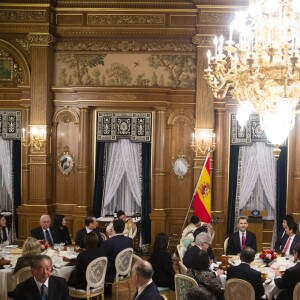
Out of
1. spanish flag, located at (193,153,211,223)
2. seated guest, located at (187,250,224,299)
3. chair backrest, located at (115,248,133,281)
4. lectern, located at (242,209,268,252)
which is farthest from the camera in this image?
lectern, located at (242,209,268,252)

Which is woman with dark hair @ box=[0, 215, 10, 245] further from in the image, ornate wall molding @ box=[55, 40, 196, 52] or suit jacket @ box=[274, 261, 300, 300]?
suit jacket @ box=[274, 261, 300, 300]

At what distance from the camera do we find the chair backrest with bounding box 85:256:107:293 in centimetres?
686

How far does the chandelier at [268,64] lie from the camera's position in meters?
6.09

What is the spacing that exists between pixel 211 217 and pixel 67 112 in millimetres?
3793

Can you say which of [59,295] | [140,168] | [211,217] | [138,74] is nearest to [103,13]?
[138,74]

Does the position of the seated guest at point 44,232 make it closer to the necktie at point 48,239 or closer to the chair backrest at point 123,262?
the necktie at point 48,239

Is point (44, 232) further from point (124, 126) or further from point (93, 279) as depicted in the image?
point (124, 126)

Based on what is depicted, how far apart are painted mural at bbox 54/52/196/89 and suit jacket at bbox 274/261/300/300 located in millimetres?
5992

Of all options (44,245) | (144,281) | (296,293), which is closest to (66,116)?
(44,245)

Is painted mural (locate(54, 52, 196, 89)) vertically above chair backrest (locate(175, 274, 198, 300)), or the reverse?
painted mural (locate(54, 52, 196, 89))

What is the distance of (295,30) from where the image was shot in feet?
19.9

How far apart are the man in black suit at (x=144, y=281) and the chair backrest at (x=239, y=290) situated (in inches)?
57.9

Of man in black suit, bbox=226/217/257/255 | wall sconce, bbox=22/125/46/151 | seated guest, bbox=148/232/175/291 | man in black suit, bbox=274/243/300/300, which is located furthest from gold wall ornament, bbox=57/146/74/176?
man in black suit, bbox=274/243/300/300

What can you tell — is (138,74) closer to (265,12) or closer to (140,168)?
(140,168)
